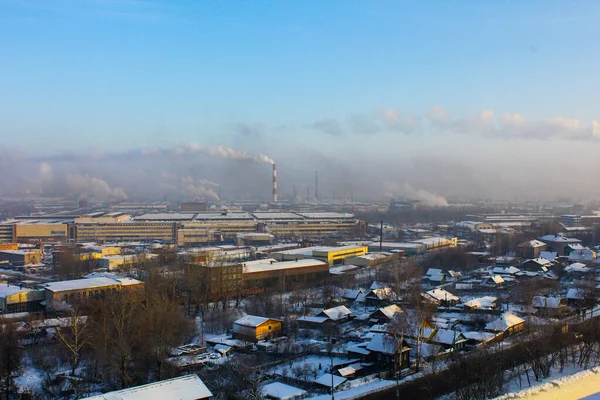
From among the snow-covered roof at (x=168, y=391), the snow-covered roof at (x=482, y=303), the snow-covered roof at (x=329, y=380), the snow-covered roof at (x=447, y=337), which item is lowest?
the snow-covered roof at (x=482, y=303)

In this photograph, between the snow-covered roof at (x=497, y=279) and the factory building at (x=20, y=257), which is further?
the factory building at (x=20, y=257)

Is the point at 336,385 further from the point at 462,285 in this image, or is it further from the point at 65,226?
the point at 65,226

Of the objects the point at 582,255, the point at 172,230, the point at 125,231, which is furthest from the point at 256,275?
the point at 125,231

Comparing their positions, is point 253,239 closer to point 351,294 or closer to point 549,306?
point 351,294

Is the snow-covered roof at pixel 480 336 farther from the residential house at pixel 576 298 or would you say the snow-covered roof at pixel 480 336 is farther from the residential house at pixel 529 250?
the residential house at pixel 529 250

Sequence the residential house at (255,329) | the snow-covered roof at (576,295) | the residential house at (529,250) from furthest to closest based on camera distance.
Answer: the residential house at (529,250)
the snow-covered roof at (576,295)
the residential house at (255,329)

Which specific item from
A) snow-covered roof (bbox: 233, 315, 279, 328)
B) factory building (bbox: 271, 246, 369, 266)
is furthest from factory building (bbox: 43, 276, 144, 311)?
factory building (bbox: 271, 246, 369, 266)

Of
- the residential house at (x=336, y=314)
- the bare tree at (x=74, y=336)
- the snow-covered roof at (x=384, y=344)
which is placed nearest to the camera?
the bare tree at (x=74, y=336)

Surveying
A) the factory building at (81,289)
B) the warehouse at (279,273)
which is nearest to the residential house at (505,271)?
the warehouse at (279,273)

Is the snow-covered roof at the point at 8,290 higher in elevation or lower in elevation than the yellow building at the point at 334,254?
higher
